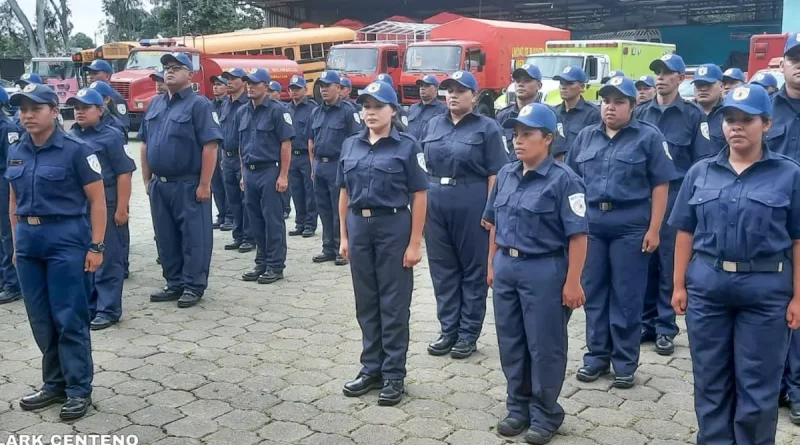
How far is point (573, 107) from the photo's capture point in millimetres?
6316

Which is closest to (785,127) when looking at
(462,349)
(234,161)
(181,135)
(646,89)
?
(646,89)

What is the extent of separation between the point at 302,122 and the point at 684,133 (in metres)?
5.05

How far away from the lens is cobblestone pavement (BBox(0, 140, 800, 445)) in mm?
4289

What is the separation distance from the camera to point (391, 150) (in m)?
4.70

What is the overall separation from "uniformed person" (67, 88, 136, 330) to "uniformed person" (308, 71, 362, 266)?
8.11 ft

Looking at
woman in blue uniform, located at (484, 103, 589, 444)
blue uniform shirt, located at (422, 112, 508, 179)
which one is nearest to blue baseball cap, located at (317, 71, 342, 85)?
blue uniform shirt, located at (422, 112, 508, 179)

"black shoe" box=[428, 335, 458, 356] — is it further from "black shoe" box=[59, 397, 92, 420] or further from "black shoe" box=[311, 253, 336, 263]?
"black shoe" box=[311, 253, 336, 263]

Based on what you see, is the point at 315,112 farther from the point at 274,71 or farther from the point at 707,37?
the point at 707,37

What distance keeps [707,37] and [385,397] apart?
32.4 metres

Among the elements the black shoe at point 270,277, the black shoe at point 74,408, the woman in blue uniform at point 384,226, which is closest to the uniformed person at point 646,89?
the woman in blue uniform at point 384,226

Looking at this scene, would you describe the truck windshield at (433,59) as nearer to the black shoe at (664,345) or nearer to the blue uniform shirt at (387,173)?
the black shoe at (664,345)

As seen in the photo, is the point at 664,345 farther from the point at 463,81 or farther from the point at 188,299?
the point at 188,299

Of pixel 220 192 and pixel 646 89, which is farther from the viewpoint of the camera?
pixel 220 192

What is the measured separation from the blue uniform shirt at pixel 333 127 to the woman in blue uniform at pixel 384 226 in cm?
351
